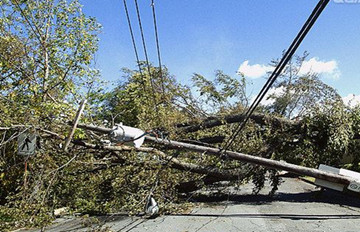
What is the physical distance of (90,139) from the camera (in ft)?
16.2

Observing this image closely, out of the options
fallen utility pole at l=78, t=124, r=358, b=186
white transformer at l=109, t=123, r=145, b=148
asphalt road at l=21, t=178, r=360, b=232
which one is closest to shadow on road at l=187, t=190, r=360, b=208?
asphalt road at l=21, t=178, r=360, b=232

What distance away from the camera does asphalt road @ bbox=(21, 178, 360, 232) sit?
4039 mm

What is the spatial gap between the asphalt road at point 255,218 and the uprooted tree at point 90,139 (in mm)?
408

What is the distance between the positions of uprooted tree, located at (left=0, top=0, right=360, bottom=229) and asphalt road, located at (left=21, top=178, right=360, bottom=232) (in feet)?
1.34

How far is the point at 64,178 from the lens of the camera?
509 centimetres

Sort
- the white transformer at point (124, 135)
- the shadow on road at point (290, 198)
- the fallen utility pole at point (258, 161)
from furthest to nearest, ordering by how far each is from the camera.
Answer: the shadow on road at point (290, 198), the fallen utility pole at point (258, 161), the white transformer at point (124, 135)

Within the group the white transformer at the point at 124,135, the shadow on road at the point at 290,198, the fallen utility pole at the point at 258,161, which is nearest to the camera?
the white transformer at the point at 124,135

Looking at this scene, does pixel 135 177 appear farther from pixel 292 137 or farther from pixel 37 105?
pixel 292 137

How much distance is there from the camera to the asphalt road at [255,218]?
4.04m

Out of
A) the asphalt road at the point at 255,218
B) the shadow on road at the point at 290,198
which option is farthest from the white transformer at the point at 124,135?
the shadow on road at the point at 290,198

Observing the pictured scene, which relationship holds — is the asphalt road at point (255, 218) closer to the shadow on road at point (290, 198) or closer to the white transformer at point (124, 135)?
the shadow on road at point (290, 198)

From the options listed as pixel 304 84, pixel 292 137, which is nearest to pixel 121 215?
pixel 292 137

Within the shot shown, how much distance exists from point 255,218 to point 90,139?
3133mm

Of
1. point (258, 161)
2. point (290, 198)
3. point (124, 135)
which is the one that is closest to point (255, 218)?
point (258, 161)
